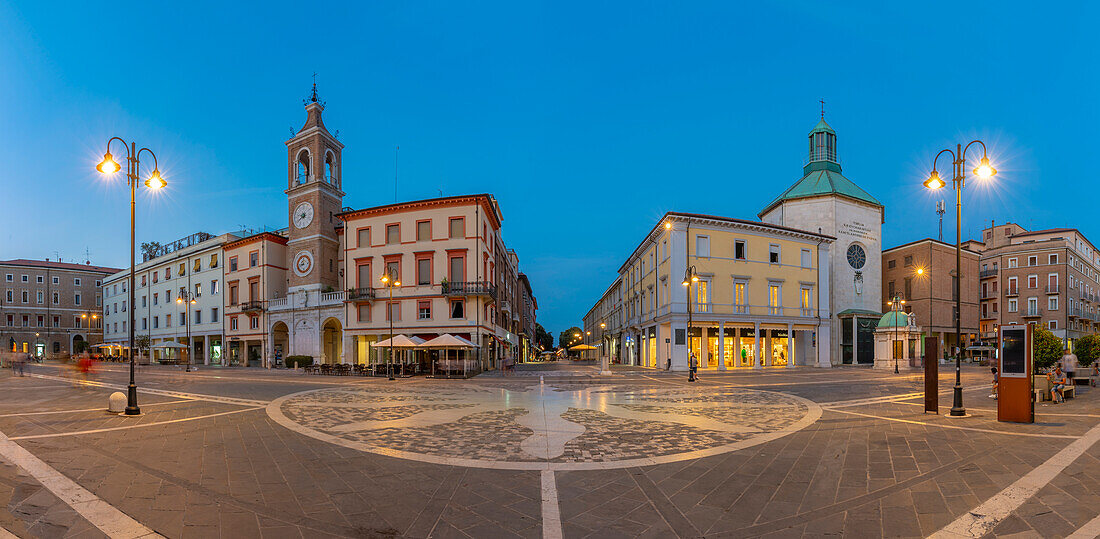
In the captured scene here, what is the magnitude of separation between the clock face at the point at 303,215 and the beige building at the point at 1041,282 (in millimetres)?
71361

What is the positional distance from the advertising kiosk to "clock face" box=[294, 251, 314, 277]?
44.1 metres

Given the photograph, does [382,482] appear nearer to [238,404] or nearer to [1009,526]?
[1009,526]

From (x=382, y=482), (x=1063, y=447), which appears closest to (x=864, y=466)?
(x=1063, y=447)

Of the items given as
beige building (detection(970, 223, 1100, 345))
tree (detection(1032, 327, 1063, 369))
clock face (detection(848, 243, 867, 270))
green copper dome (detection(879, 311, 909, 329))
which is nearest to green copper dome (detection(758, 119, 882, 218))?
clock face (detection(848, 243, 867, 270))

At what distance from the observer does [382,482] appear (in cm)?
665

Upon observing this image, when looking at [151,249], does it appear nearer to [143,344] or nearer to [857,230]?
[143,344]

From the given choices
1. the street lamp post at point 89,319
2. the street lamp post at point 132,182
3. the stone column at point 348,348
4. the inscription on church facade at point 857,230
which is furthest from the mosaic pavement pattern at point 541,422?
the street lamp post at point 89,319

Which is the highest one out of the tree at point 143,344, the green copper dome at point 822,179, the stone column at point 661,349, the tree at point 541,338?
the green copper dome at point 822,179

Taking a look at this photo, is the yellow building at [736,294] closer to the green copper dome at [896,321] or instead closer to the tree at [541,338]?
the green copper dome at [896,321]

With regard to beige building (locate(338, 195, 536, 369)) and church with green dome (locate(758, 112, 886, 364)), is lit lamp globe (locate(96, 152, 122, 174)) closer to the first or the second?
beige building (locate(338, 195, 536, 369))

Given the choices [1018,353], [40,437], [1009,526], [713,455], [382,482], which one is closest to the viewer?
[1009,526]

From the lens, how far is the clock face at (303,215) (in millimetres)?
43938

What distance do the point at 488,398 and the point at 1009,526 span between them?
45.6 feet

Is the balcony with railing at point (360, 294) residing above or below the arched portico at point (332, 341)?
above
